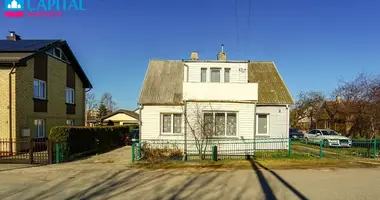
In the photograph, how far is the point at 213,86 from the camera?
13500mm

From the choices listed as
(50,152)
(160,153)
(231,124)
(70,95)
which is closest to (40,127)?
(70,95)

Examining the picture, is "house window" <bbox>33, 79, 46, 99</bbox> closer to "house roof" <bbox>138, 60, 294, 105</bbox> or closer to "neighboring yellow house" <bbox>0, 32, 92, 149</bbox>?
"neighboring yellow house" <bbox>0, 32, 92, 149</bbox>

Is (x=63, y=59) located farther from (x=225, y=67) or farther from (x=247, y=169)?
(x=247, y=169)

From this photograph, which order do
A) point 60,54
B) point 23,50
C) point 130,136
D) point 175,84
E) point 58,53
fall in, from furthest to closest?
1. point 130,136
2. point 60,54
3. point 58,53
4. point 175,84
5. point 23,50

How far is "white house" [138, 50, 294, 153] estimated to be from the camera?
44.1 feet

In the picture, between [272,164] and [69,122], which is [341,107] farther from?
[69,122]

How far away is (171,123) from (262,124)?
6494 millimetres

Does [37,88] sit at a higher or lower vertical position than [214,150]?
higher

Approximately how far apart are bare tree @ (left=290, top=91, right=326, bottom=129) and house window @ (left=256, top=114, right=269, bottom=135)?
26057 mm

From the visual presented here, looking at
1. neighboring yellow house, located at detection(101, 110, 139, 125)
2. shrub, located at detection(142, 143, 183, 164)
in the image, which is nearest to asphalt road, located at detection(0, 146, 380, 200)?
shrub, located at detection(142, 143, 183, 164)

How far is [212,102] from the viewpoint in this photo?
1348 centimetres

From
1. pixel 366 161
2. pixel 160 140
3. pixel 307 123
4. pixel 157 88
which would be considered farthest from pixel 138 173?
pixel 307 123

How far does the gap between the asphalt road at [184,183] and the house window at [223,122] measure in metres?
3.48

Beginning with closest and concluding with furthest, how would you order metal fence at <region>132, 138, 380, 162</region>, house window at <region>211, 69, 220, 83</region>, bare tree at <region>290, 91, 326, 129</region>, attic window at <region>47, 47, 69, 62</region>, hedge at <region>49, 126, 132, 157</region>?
1. metal fence at <region>132, 138, 380, 162</region>
2. hedge at <region>49, 126, 132, 157</region>
3. house window at <region>211, 69, 220, 83</region>
4. attic window at <region>47, 47, 69, 62</region>
5. bare tree at <region>290, 91, 326, 129</region>
